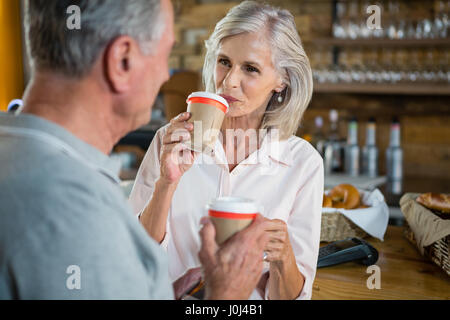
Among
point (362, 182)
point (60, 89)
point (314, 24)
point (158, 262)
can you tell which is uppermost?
point (314, 24)

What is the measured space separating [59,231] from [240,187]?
0.94 metres

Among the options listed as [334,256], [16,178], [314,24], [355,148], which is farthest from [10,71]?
[16,178]

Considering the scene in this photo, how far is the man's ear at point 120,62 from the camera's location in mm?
741

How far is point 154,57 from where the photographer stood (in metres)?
0.80

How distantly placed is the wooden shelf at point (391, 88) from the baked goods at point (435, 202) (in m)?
2.28

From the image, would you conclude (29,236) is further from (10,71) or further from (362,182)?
(10,71)

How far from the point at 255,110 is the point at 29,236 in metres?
1.11

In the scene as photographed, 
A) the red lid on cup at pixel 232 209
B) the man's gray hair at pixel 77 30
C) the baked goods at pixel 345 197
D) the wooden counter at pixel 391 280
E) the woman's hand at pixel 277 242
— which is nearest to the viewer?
the man's gray hair at pixel 77 30

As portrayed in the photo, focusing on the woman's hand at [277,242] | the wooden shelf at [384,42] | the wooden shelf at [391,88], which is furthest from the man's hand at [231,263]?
the wooden shelf at [384,42]

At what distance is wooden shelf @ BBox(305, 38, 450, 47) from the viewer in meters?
3.68

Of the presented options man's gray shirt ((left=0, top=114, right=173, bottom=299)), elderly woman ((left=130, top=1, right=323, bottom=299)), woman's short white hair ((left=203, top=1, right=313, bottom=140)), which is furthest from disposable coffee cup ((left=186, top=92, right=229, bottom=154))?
man's gray shirt ((left=0, top=114, right=173, bottom=299))

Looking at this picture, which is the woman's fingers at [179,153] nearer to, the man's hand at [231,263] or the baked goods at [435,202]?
the man's hand at [231,263]

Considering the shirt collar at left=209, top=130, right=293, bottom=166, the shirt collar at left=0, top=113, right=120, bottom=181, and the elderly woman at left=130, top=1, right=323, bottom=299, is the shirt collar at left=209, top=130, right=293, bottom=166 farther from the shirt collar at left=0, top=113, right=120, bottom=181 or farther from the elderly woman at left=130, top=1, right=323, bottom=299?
the shirt collar at left=0, top=113, right=120, bottom=181

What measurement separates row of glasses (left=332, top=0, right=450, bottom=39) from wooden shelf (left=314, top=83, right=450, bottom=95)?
386 mm
